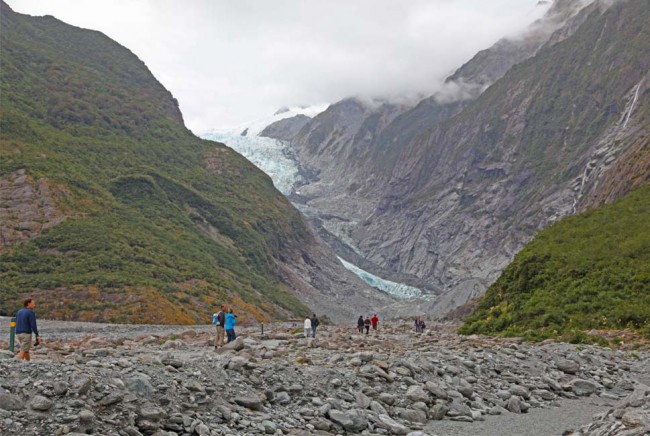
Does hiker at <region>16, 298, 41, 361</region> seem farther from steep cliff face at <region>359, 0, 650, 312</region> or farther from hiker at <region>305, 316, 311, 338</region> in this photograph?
steep cliff face at <region>359, 0, 650, 312</region>

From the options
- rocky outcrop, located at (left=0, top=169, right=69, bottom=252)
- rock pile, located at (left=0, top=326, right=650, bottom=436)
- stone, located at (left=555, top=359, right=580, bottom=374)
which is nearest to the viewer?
rock pile, located at (left=0, top=326, right=650, bottom=436)

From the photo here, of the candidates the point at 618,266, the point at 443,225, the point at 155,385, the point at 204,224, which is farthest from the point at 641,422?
the point at 443,225

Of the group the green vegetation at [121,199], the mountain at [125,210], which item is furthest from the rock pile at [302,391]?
the mountain at [125,210]

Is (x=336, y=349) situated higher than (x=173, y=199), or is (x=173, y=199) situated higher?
(x=173, y=199)

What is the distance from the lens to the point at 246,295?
266 feet

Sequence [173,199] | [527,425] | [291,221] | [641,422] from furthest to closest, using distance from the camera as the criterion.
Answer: [291,221], [173,199], [527,425], [641,422]

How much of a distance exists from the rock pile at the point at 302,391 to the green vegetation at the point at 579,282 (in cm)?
689

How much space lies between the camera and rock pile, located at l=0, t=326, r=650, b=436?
38.4ft

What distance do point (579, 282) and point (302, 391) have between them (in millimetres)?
25255

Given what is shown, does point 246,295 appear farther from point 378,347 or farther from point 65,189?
point 378,347

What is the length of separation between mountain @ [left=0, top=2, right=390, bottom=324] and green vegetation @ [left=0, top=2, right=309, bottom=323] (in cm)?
26

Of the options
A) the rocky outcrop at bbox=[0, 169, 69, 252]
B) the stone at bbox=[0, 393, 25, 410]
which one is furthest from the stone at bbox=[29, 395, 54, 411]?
the rocky outcrop at bbox=[0, 169, 69, 252]

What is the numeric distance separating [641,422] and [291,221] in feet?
416

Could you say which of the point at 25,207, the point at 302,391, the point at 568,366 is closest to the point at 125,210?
the point at 25,207
